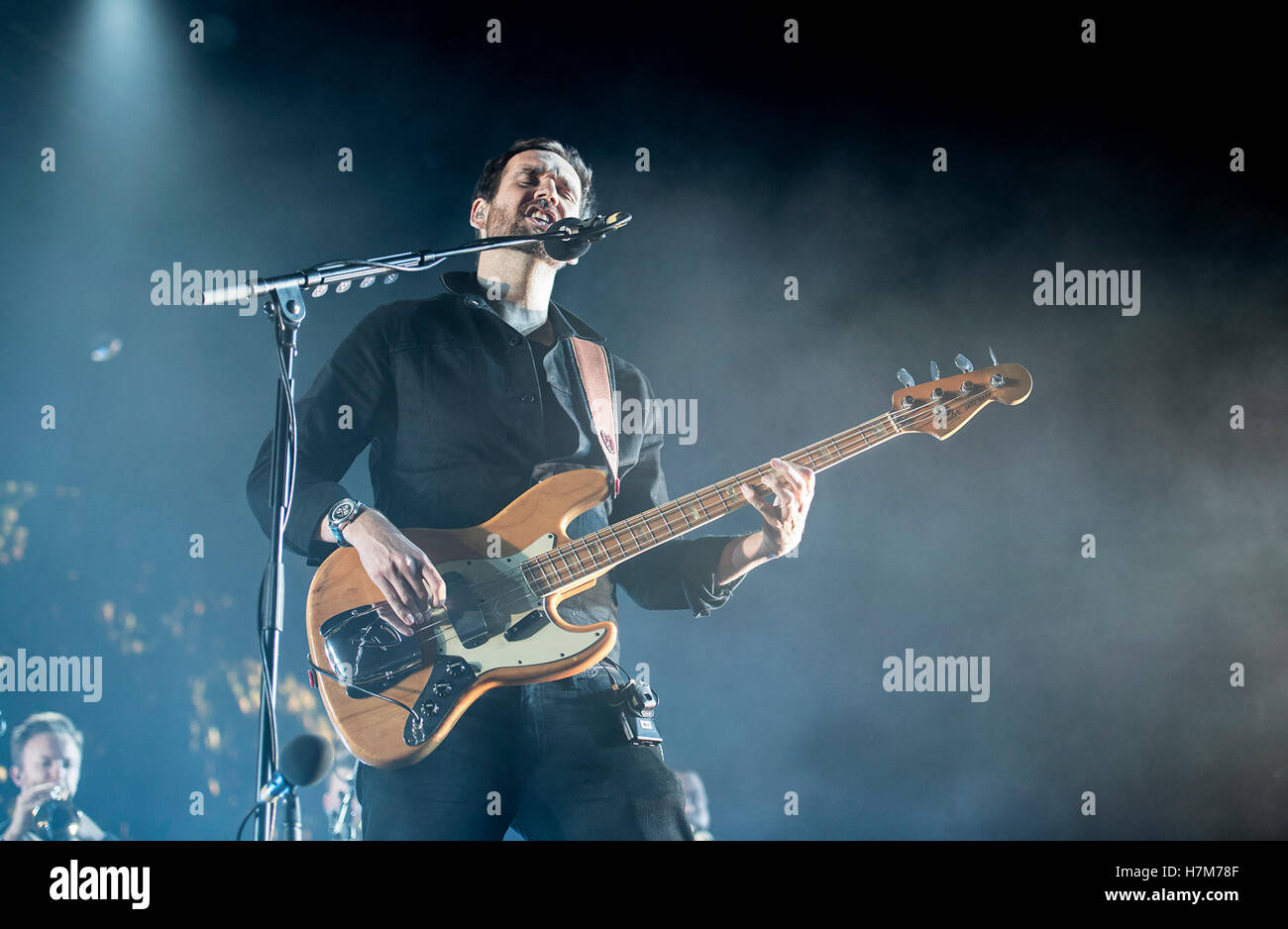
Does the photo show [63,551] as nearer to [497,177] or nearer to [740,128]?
[497,177]

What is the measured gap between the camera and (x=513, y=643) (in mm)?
2303

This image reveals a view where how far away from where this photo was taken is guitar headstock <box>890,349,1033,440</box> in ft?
9.16

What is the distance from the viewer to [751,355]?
3.34 meters

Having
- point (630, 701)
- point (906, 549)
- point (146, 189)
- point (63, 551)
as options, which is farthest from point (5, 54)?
point (906, 549)

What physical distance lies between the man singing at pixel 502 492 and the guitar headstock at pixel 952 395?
1.46 ft

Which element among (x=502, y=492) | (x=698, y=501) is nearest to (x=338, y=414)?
(x=502, y=492)

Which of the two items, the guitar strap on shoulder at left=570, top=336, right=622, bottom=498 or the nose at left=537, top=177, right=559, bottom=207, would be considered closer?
the guitar strap on shoulder at left=570, top=336, right=622, bottom=498

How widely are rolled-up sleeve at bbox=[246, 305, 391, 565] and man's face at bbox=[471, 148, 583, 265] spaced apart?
526 millimetres

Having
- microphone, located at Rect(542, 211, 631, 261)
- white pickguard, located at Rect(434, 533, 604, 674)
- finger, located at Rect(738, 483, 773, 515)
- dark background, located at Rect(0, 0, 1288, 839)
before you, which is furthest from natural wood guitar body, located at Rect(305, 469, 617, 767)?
dark background, located at Rect(0, 0, 1288, 839)

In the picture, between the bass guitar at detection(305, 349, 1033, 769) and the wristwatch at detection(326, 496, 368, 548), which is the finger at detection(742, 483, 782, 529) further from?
the wristwatch at detection(326, 496, 368, 548)

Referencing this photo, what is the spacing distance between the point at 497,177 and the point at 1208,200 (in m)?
2.66

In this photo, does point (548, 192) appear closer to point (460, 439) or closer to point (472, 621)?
point (460, 439)

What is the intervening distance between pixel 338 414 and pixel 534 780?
1.11m

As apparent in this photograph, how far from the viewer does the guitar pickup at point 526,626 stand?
231 cm
